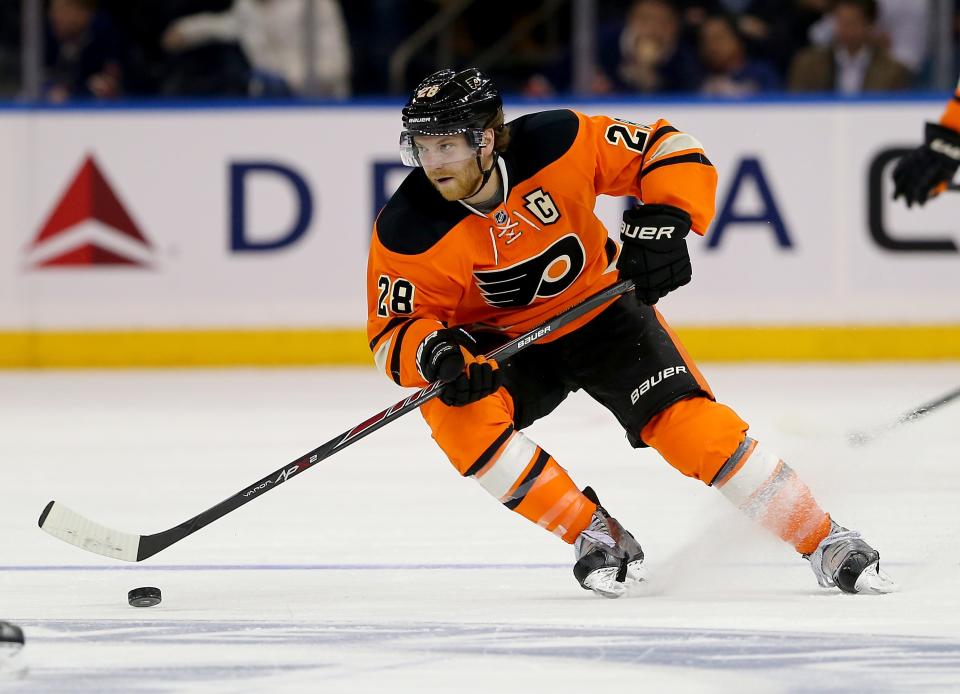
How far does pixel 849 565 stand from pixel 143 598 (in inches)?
51.1

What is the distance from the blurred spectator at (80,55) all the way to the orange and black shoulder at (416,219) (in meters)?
4.37

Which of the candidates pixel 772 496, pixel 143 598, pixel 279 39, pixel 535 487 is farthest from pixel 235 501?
pixel 279 39

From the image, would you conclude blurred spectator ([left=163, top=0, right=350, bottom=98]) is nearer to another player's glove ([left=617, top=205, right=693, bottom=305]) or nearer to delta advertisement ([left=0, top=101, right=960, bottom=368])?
delta advertisement ([left=0, top=101, right=960, bottom=368])

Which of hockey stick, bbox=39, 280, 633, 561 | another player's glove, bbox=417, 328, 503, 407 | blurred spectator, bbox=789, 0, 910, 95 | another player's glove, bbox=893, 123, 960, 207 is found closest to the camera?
another player's glove, bbox=417, 328, 503, 407

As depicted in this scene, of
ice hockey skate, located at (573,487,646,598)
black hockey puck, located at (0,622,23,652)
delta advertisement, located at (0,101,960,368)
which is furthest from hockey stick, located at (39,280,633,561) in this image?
delta advertisement, located at (0,101,960,368)

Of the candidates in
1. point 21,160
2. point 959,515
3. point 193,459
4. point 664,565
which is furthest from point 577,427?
point 21,160

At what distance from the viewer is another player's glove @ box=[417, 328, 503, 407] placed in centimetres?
316

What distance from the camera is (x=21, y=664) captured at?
2.71 metres

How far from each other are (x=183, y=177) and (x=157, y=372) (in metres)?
0.82

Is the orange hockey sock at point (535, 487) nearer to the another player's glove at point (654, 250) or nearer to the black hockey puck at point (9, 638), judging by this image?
the another player's glove at point (654, 250)

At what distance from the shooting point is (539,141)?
3447 millimetres

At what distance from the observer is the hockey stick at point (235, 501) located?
3385mm

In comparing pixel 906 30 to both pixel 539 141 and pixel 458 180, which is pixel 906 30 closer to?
pixel 539 141

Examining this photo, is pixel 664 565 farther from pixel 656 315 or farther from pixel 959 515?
pixel 959 515
